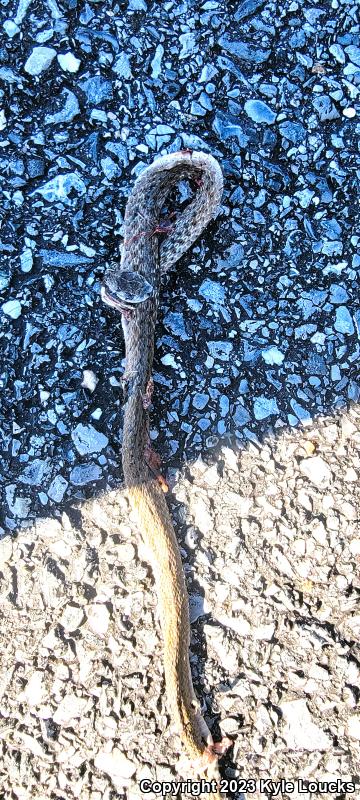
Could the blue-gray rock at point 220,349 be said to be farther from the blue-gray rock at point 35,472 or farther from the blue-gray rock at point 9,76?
the blue-gray rock at point 9,76

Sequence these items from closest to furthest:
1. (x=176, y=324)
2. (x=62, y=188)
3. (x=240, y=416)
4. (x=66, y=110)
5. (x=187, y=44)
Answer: (x=240, y=416), (x=176, y=324), (x=62, y=188), (x=66, y=110), (x=187, y=44)

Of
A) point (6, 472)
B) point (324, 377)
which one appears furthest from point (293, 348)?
point (6, 472)

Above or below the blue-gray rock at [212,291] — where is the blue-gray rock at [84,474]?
below

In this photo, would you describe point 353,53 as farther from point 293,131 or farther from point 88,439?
point 88,439

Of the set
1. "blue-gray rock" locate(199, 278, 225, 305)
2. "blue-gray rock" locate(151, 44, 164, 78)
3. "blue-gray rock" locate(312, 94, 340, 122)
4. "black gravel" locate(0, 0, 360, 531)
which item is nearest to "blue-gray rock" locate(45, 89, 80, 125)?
"black gravel" locate(0, 0, 360, 531)

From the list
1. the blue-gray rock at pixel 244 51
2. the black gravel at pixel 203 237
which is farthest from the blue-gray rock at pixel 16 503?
the blue-gray rock at pixel 244 51

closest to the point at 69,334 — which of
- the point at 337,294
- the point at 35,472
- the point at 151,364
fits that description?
the point at 151,364
